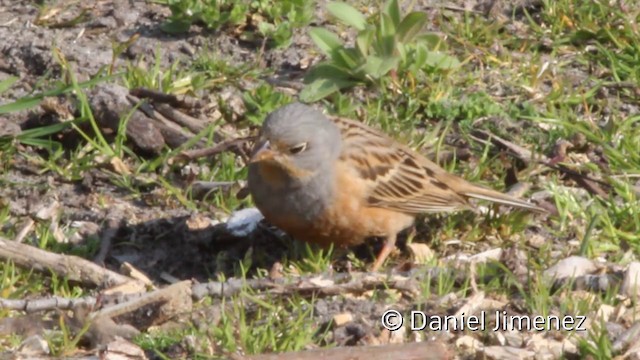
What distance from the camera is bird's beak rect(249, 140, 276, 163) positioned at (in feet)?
23.7

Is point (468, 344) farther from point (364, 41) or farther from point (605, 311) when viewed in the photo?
point (364, 41)

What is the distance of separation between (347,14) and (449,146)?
3.66 ft

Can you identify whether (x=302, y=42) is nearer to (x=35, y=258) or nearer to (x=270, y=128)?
(x=270, y=128)

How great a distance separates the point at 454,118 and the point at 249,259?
2.02 metres

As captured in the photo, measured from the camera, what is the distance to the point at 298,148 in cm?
745

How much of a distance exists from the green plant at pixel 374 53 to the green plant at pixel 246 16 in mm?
476

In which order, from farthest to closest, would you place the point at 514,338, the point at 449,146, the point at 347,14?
1. the point at 347,14
2. the point at 449,146
3. the point at 514,338

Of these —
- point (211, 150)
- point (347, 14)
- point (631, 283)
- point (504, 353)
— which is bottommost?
point (211, 150)

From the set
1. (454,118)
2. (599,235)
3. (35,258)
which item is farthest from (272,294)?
→ (454,118)

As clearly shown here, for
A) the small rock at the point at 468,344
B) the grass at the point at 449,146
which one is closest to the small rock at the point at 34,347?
the grass at the point at 449,146

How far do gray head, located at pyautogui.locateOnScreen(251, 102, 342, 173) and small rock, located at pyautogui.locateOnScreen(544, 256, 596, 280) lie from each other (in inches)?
53.3

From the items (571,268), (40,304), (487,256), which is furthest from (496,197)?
(40,304)

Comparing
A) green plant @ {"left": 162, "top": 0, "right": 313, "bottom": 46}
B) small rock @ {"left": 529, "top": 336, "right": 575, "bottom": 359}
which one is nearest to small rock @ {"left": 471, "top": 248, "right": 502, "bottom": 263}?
small rock @ {"left": 529, "top": 336, "right": 575, "bottom": 359}

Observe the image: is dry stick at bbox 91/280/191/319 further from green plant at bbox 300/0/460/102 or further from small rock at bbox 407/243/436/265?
green plant at bbox 300/0/460/102
